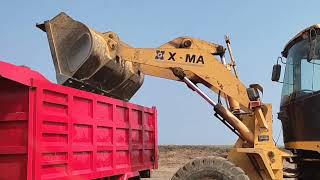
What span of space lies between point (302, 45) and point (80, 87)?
3.80m

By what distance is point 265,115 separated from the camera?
27.3 feet

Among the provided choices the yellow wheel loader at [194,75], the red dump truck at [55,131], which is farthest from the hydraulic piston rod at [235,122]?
the red dump truck at [55,131]

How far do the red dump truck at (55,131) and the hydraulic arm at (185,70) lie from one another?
2.82 feet

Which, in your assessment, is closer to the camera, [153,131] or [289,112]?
[289,112]

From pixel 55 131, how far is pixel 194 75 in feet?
10.4

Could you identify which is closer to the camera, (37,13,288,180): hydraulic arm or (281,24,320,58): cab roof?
(281,24,320,58): cab roof

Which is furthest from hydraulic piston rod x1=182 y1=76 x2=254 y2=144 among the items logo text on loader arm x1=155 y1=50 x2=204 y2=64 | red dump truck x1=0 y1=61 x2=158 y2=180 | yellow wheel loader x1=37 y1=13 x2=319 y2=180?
red dump truck x1=0 y1=61 x2=158 y2=180

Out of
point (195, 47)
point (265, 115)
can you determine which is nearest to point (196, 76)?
point (195, 47)

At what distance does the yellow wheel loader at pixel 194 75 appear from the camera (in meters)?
8.11

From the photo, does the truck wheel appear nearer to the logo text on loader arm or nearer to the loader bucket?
the logo text on loader arm

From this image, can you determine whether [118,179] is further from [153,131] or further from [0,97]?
[0,97]

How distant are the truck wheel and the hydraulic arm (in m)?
0.41

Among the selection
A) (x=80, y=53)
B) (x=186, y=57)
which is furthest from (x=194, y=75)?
(x=80, y=53)

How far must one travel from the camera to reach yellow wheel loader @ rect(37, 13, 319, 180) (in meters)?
8.11
